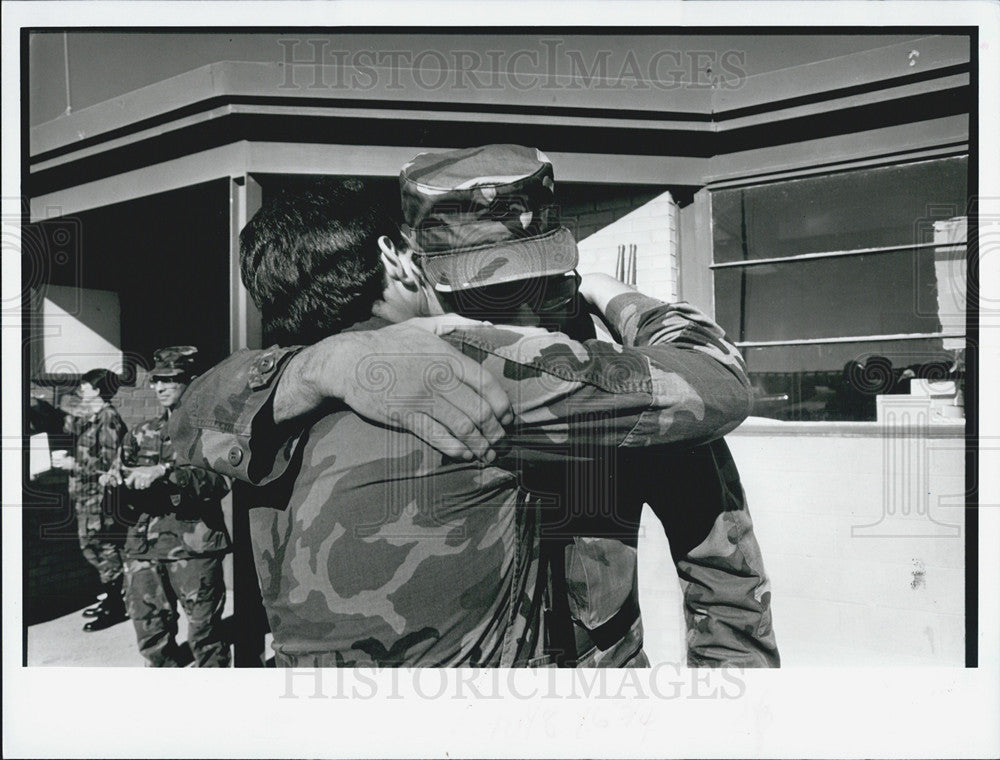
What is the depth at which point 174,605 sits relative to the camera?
325cm

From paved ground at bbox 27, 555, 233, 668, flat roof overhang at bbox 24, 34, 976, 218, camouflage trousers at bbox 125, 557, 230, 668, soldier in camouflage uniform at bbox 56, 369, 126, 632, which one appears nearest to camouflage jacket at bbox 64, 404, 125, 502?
soldier in camouflage uniform at bbox 56, 369, 126, 632

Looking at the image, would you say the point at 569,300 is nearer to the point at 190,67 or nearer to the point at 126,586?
the point at 190,67

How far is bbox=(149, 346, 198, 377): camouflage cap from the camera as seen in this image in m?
2.86

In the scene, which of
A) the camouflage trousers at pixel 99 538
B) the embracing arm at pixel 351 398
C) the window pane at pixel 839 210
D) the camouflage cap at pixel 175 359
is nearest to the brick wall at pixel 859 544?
the window pane at pixel 839 210

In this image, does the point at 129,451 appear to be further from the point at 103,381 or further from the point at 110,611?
the point at 110,611

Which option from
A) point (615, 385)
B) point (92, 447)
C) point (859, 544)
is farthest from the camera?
point (92, 447)

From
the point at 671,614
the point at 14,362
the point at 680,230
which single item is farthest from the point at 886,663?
the point at 14,362

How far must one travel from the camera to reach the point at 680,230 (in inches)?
104

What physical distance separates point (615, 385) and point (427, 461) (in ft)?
1.46

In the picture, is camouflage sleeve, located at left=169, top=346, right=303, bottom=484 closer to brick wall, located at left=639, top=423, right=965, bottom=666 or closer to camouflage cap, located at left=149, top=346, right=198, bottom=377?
camouflage cap, located at left=149, top=346, right=198, bottom=377

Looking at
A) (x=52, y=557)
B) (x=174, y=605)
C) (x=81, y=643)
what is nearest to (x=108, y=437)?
(x=52, y=557)

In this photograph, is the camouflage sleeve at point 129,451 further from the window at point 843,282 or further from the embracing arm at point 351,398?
the window at point 843,282

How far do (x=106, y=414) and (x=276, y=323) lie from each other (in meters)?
1.95

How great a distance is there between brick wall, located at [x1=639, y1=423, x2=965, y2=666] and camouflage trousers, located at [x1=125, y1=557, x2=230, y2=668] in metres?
2.15
